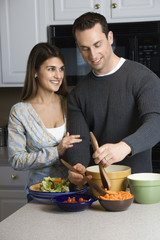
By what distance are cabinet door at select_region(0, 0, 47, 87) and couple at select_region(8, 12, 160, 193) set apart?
0.94m

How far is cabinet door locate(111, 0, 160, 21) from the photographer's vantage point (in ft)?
9.21

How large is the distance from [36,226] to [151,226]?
0.37 meters

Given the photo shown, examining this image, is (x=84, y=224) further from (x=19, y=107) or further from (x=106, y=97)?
(x=19, y=107)

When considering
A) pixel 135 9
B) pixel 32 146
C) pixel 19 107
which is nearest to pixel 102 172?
pixel 32 146

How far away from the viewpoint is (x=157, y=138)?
1.62 metres

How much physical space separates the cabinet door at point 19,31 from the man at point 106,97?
1.28m

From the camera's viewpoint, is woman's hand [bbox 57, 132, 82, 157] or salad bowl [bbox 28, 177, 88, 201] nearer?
salad bowl [bbox 28, 177, 88, 201]

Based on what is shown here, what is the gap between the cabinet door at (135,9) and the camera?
281 cm

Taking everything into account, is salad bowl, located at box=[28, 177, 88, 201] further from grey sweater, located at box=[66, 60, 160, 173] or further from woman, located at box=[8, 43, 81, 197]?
woman, located at box=[8, 43, 81, 197]

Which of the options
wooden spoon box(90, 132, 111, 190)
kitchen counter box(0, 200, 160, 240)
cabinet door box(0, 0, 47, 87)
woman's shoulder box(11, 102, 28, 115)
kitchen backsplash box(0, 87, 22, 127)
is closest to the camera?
kitchen counter box(0, 200, 160, 240)

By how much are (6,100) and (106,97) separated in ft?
6.48

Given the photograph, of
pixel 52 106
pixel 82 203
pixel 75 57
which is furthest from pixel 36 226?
pixel 75 57

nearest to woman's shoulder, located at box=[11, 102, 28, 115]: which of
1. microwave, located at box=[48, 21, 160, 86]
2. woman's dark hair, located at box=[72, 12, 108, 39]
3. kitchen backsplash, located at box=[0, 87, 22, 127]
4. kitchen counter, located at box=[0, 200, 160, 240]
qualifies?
woman's dark hair, located at box=[72, 12, 108, 39]

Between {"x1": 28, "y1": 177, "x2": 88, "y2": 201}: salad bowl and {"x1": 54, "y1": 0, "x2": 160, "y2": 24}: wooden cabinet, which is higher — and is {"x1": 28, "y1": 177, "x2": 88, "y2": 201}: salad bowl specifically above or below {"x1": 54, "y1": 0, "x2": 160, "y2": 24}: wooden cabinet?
below
